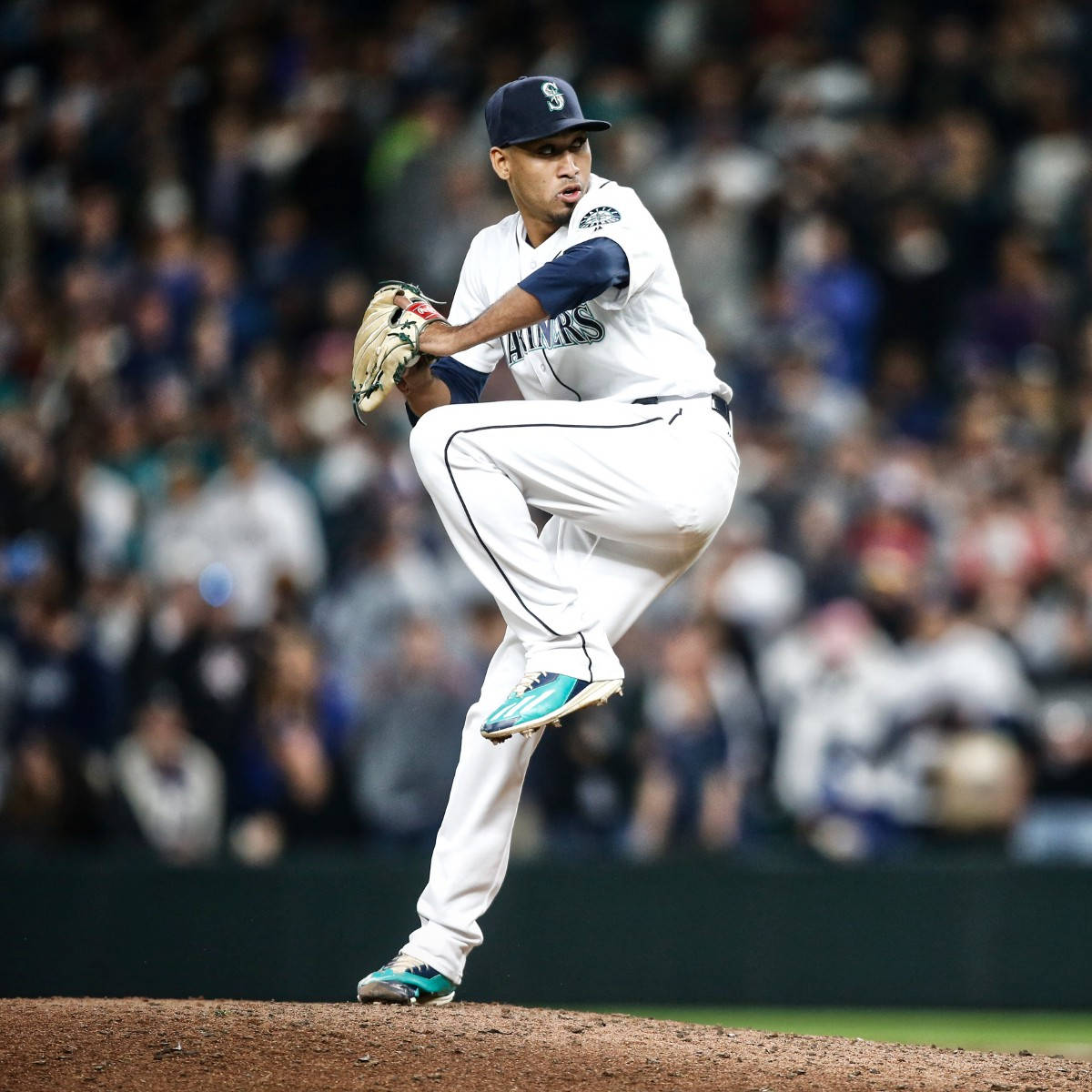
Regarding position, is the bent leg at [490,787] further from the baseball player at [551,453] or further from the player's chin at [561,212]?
the player's chin at [561,212]

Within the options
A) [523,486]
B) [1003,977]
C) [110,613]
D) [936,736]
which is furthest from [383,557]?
[523,486]

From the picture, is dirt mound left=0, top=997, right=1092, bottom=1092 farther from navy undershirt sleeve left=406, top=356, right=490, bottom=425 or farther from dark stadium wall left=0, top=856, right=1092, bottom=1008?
dark stadium wall left=0, top=856, right=1092, bottom=1008

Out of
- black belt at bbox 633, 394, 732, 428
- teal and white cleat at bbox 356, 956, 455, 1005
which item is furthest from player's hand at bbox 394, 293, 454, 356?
teal and white cleat at bbox 356, 956, 455, 1005

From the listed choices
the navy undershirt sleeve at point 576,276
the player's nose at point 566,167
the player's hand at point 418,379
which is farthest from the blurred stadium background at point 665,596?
the navy undershirt sleeve at point 576,276

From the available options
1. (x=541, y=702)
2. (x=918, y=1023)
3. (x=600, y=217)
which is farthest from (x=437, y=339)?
(x=918, y=1023)

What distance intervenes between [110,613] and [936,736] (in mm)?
4140

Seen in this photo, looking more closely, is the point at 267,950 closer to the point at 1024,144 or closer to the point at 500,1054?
the point at 500,1054

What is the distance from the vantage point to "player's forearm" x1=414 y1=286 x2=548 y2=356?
446cm

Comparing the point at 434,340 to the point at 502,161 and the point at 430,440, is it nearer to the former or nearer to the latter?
the point at 430,440

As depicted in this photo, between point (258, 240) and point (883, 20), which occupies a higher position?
point (883, 20)

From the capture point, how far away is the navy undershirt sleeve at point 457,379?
5.07m

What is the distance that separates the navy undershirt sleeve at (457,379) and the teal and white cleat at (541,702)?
0.91 meters

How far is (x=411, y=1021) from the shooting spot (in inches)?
185

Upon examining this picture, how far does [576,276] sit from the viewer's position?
176 inches
